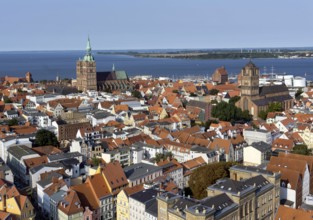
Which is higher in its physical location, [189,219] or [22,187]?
[189,219]

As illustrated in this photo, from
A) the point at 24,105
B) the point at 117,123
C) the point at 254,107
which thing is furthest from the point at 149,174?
the point at 24,105

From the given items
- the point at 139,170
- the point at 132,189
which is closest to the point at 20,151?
the point at 139,170

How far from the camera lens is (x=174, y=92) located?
10419 centimetres

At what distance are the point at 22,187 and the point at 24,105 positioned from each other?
44.1 metres

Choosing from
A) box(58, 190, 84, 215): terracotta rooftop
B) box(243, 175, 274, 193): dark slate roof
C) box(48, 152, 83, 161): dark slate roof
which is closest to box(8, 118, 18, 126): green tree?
box(48, 152, 83, 161): dark slate roof

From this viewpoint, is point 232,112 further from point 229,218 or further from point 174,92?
point 229,218

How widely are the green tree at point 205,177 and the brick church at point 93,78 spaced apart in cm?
7558

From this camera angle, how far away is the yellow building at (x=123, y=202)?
3459 cm

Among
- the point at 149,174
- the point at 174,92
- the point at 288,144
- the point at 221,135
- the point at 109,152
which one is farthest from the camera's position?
the point at 174,92

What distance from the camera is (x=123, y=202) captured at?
3491 centimetres

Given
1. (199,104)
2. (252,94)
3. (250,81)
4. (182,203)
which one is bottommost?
(182,203)

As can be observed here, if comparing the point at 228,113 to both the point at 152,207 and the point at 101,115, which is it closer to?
the point at 101,115

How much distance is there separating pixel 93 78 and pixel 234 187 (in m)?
86.0

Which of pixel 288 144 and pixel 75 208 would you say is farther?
pixel 288 144
